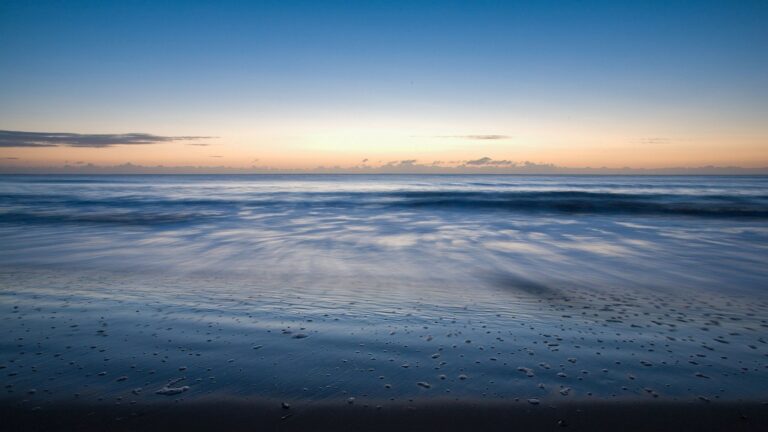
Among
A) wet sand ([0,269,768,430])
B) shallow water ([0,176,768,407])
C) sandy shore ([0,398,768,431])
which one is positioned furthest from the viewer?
shallow water ([0,176,768,407])

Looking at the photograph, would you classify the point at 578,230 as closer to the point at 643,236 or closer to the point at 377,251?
the point at 643,236

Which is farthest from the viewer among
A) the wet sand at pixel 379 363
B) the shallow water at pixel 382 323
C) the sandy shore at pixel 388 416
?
the shallow water at pixel 382 323

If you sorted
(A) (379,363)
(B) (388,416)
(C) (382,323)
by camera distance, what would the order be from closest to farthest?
(B) (388,416), (A) (379,363), (C) (382,323)

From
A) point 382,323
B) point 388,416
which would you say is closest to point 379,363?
point 388,416

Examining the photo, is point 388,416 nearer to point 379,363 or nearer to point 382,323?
point 379,363

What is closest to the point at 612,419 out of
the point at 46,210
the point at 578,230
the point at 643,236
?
the point at 643,236

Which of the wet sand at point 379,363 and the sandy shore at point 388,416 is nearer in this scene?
the sandy shore at point 388,416

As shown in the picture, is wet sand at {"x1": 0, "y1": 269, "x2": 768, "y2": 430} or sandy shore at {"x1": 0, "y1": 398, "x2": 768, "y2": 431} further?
wet sand at {"x1": 0, "y1": 269, "x2": 768, "y2": 430}

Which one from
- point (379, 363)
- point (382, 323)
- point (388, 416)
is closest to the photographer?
point (388, 416)

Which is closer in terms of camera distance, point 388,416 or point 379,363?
point 388,416

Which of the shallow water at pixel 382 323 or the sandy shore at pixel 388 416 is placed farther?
the shallow water at pixel 382 323

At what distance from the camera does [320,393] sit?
2781mm

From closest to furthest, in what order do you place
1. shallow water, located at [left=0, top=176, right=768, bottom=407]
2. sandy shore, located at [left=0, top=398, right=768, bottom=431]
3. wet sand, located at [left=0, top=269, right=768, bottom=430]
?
sandy shore, located at [left=0, top=398, right=768, bottom=431] < wet sand, located at [left=0, top=269, right=768, bottom=430] < shallow water, located at [left=0, top=176, right=768, bottom=407]

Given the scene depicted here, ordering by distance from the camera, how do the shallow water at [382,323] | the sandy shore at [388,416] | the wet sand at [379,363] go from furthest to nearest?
the shallow water at [382,323]
the wet sand at [379,363]
the sandy shore at [388,416]
